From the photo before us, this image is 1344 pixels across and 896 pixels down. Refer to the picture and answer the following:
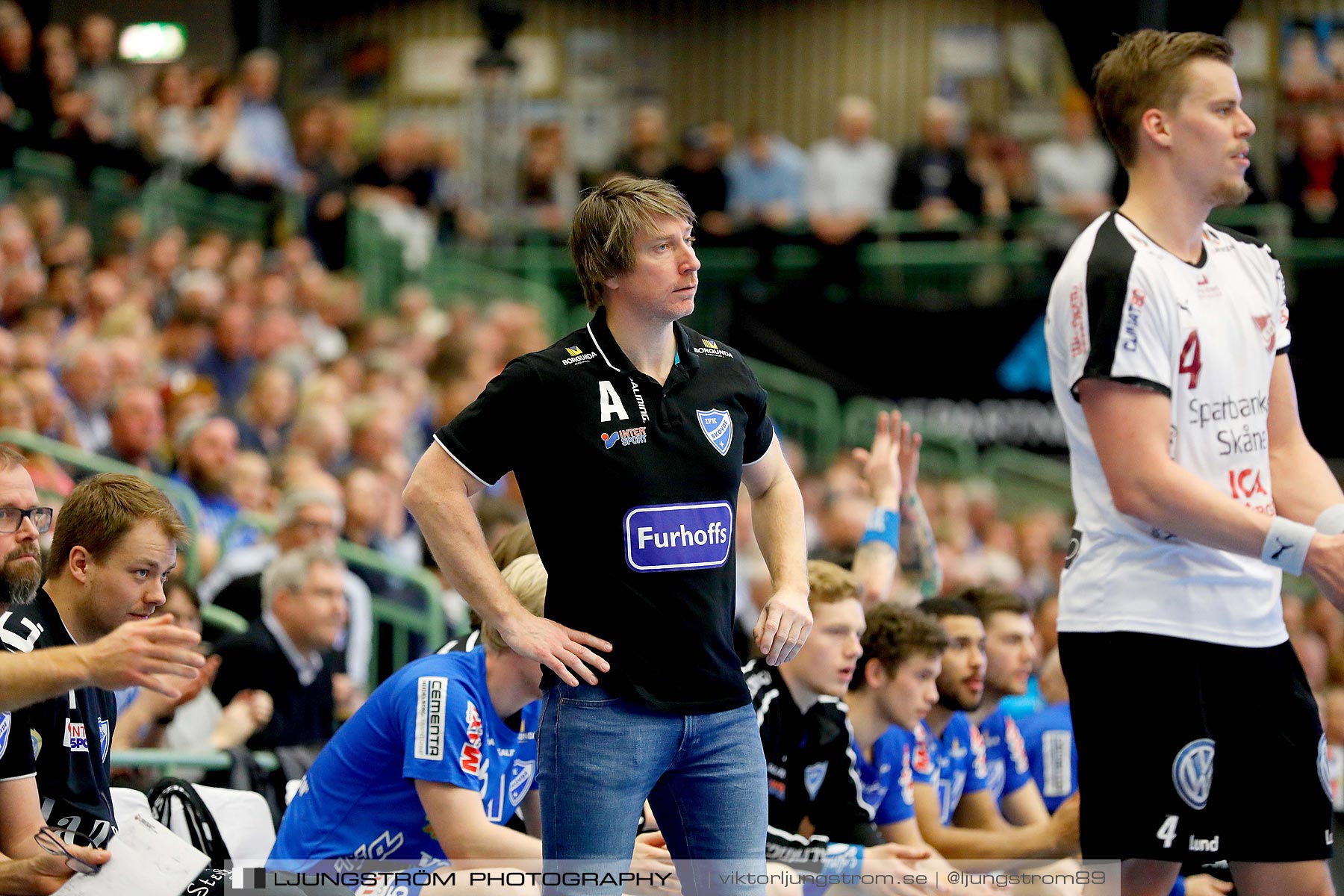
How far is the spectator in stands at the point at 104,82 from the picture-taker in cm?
1210

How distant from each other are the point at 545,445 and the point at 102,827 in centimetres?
136

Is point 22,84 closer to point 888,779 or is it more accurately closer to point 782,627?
point 888,779

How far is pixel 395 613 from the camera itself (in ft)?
23.2

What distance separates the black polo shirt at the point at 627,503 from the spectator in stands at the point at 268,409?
5659 millimetres

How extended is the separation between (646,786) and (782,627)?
40cm

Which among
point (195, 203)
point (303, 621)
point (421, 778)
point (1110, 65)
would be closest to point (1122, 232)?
point (1110, 65)

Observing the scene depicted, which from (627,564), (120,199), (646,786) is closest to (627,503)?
(627,564)

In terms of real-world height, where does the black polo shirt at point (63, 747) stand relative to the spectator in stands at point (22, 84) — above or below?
below

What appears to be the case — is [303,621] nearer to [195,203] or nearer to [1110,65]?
[1110,65]

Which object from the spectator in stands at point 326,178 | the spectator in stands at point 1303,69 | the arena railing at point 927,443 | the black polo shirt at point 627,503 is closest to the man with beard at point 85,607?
the black polo shirt at point 627,503

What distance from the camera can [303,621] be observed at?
5828 millimetres

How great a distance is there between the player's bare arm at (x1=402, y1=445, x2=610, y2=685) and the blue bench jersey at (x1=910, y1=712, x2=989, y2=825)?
95.1 inches

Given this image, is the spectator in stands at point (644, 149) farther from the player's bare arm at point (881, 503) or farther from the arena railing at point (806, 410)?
the player's bare arm at point (881, 503)

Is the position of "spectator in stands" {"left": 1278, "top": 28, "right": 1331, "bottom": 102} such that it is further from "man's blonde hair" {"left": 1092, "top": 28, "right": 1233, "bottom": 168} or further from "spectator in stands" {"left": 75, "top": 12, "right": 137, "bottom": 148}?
"man's blonde hair" {"left": 1092, "top": 28, "right": 1233, "bottom": 168}
